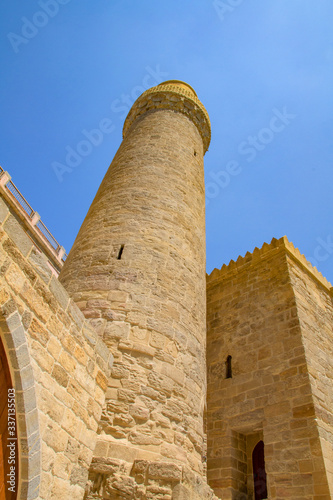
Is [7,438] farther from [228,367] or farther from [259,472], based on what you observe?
[228,367]

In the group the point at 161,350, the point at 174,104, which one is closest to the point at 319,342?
the point at 161,350

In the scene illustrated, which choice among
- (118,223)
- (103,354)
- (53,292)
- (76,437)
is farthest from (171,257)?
(76,437)

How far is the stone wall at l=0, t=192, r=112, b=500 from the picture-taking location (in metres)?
2.66

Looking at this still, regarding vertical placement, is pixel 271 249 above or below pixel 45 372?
above

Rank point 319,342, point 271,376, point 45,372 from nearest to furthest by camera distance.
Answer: point 45,372 → point 271,376 → point 319,342

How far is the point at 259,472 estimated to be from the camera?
641cm

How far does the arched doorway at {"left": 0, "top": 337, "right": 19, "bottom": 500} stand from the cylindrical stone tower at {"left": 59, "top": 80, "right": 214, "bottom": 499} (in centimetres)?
96

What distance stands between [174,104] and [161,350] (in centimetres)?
692

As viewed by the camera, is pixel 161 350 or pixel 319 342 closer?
pixel 161 350

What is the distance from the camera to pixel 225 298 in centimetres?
898

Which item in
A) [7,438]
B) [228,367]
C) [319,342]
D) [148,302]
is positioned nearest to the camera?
[7,438]

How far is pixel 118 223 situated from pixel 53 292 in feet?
8.40

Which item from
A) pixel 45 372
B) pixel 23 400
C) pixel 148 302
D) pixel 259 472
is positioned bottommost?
pixel 23 400

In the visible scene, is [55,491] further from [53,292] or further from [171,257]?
[171,257]
